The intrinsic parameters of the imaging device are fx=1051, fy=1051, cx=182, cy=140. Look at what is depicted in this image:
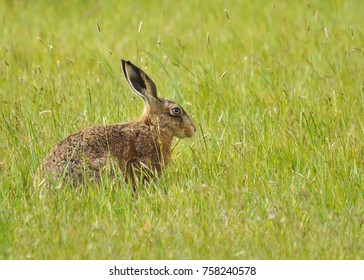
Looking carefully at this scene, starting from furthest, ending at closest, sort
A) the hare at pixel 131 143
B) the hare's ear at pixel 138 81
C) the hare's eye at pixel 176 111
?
1. the hare's eye at pixel 176 111
2. the hare's ear at pixel 138 81
3. the hare at pixel 131 143

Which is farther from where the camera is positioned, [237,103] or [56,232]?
[237,103]

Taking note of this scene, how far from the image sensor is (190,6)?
12055 mm

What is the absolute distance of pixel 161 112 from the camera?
24.6ft

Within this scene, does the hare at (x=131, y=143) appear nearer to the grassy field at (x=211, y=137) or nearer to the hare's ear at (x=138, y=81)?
the hare's ear at (x=138, y=81)

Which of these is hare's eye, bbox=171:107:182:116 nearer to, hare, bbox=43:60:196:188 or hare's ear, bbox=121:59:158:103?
hare, bbox=43:60:196:188

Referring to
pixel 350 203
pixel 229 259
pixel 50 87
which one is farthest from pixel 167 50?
pixel 229 259

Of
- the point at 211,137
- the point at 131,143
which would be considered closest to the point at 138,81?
the point at 131,143

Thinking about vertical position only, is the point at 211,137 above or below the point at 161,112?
below

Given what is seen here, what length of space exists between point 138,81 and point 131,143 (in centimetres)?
48

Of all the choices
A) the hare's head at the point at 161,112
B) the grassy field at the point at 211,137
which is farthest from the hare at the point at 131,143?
the grassy field at the point at 211,137

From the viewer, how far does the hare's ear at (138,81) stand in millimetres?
7246

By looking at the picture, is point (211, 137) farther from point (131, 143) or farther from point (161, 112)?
point (131, 143)
